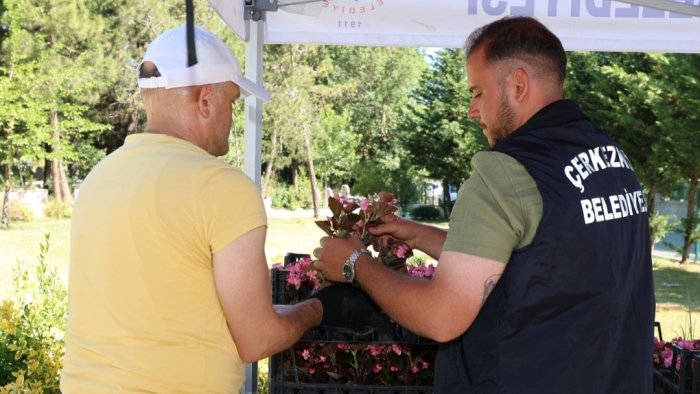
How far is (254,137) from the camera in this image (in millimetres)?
3256

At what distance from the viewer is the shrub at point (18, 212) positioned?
74.5 ft

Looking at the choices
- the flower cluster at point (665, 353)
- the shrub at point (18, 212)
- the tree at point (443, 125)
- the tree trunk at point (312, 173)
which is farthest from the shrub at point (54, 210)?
the flower cluster at point (665, 353)

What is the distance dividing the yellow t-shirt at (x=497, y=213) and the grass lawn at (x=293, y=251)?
274cm

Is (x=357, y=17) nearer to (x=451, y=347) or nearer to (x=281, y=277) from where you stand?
(x=281, y=277)

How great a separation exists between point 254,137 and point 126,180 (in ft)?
5.64

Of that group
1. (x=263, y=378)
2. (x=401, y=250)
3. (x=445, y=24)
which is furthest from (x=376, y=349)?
(x=263, y=378)

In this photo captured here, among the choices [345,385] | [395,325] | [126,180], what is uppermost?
[126,180]

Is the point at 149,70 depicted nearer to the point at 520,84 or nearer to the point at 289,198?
the point at 520,84

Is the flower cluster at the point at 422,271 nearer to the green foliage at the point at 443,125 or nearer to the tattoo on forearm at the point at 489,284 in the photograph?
the tattoo on forearm at the point at 489,284

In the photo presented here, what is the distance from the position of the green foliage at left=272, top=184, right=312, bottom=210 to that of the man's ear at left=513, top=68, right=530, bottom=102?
112 ft

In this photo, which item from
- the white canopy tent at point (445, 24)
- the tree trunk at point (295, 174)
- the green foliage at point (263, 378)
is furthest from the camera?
the tree trunk at point (295, 174)

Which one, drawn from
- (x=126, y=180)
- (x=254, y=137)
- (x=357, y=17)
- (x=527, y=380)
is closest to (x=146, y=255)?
(x=126, y=180)

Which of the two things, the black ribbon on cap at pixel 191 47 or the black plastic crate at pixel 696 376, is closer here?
the black ribbon on cap at pixel 191 47

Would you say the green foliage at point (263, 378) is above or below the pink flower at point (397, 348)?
below
